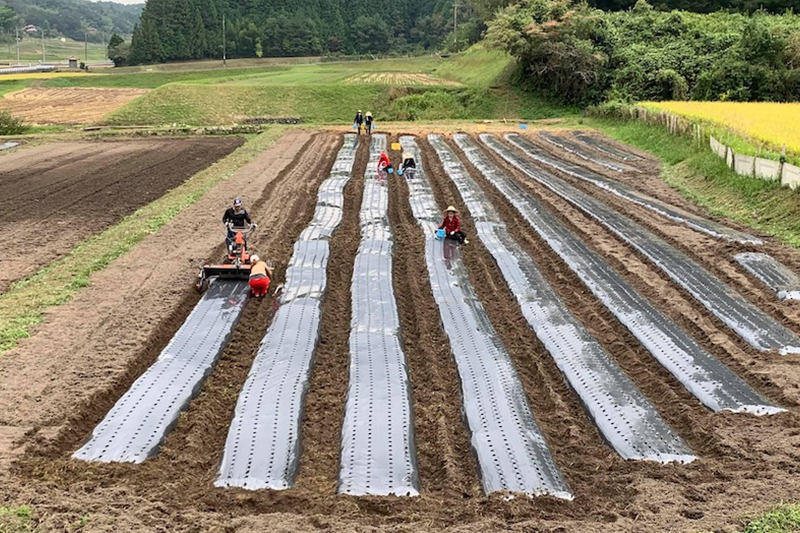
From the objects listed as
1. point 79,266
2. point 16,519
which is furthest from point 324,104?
point 16,519

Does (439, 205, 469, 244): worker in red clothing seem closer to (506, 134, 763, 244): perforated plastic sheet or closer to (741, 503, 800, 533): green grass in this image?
(506, 134, 763, 244): perforated plastic sheet

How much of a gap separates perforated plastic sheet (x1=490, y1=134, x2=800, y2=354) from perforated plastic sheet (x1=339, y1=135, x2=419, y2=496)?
4481 millimetres

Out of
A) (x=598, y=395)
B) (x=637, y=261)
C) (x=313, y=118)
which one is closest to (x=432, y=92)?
(x=313, y=118)

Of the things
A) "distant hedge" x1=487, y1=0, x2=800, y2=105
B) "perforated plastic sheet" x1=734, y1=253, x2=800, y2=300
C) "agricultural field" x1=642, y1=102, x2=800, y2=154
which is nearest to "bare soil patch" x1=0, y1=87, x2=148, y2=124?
"distant hedge" x1=487, y1=0, x2=800, y2=105

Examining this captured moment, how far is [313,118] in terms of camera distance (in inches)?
1465

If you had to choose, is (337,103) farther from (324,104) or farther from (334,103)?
(324,104)

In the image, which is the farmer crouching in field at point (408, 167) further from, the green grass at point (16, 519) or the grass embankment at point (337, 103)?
the grass embankment at point (337, 103)

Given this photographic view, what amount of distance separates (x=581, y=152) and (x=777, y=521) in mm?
20612

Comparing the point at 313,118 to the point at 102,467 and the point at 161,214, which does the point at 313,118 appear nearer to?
the point at 161,214

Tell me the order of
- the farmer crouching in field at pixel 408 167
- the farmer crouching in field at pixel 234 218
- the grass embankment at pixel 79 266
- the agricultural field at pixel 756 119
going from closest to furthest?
the grass embankment at pixel 79 266 → the farmer crouching in field at pixel 234 218 → the agricultural field at pixel 756 119 → the farmer crouching in field at pixel 408 167

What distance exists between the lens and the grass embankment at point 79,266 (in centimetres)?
861

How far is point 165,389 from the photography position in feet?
22.5

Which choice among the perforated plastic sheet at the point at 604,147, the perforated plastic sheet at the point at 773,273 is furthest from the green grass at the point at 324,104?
the perforated plastic sheet at the point at 773,273

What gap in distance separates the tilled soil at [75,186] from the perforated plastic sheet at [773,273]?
38.7ft
